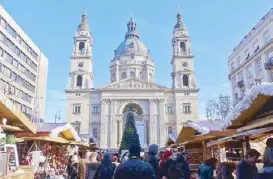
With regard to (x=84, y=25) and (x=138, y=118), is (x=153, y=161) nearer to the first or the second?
(x=138, y=118)

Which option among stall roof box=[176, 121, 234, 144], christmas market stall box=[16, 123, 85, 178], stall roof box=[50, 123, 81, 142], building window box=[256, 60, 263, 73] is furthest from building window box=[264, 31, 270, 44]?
christmas market stall box=[16, 123, 85, 178]

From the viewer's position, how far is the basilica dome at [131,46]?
2746 inches

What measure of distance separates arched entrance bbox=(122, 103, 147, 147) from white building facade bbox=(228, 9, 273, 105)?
21.7 meters

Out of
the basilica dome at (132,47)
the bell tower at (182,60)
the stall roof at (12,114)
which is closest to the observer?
the stall roof at (12,114)

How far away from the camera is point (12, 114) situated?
22.7 feet

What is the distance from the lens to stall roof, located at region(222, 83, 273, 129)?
5.59 meters

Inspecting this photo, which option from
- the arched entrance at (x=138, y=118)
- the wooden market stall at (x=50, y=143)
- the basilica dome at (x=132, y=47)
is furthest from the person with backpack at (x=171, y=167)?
the basilica dome at (x=132, y=47)

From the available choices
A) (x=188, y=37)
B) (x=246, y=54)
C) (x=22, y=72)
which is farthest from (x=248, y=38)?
(x=22, y=72)

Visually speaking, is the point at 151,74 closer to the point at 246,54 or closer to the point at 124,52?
the point at 124,52

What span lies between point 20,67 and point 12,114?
4035 centimetres

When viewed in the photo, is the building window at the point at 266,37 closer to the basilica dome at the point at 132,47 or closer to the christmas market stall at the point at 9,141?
the christmas market stall at the point at 9,141

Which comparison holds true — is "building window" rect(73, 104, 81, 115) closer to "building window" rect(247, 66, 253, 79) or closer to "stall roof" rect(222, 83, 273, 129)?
"building window" rect(247, 66, 253, 79)

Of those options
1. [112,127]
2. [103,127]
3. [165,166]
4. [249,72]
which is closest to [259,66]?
[249,72]

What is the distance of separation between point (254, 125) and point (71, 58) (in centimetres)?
5352
